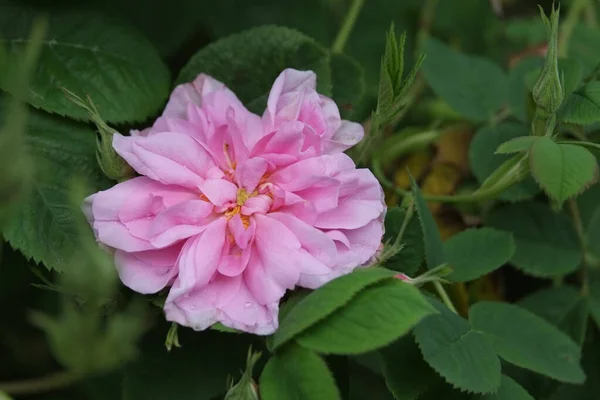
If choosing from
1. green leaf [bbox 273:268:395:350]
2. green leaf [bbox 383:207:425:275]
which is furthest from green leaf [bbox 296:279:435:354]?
green leaf [bbox 383:207:425:275]

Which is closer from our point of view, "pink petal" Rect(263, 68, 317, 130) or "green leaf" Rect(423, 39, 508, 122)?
"pink petal" Rect(263, 68, 317, 130)

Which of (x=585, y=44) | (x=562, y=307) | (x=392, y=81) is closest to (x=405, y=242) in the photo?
(x=392, y=81)

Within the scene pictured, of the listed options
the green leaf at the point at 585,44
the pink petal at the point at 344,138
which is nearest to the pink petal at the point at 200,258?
the pink petal at the point at 344,138

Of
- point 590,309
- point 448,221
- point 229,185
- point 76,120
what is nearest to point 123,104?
point 76,120

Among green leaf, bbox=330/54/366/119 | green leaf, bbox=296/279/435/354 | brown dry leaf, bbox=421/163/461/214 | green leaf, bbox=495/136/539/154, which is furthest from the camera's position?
brown dry leaf, bbox=421/163/461/214

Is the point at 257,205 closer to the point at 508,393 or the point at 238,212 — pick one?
the point at 238,212

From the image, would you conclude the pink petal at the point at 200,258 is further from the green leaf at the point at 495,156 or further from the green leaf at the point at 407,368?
the green leaf at the point at 495,156

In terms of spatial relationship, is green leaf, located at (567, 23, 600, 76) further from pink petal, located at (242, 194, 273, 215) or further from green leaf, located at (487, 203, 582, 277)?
pink petal, located at (242, 194, 273, 215)
